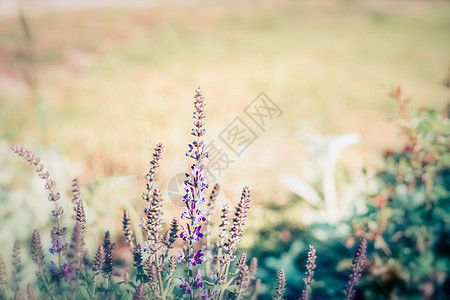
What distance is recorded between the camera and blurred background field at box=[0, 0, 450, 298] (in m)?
2.56

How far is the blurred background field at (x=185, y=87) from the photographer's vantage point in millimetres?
2562

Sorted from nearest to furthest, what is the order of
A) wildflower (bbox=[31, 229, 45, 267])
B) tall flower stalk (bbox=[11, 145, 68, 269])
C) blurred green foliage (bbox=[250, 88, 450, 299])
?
tall flower stalk (bbox=[11, 145, 68, 269]) < wildflower (bbox=[31, 229, 45, 267]) < blurred green foliage (bbox=[250, 88, 450, 299])

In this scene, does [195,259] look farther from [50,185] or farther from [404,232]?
→ [404,232]

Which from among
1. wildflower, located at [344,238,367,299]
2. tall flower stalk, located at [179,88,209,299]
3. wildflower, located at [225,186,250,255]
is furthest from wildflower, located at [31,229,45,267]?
wildflower, located at [344,238,367,299]

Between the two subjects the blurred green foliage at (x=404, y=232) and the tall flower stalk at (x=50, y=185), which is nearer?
the tall flower stalk at (x=50, y=185)

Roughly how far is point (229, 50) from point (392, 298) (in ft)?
17.9

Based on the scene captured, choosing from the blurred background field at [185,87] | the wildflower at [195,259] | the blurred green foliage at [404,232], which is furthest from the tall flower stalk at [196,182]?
the blurred green foliage at [404,232]

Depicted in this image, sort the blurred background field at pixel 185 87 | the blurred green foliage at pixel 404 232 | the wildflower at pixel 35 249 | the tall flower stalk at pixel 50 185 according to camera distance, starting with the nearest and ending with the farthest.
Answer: the tall flower stalk at pixel 50 185 < the wildflower at pixel 35 249 < the blurred green foliage at pixel 404 232 < the blurred background field at pixel 185 87

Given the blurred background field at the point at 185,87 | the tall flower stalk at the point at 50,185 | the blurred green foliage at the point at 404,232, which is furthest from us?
the blurred background field at the point at 185,87

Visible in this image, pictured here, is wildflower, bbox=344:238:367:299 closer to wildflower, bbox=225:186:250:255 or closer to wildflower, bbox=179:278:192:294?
wildflower, bbox=225:186:250:255

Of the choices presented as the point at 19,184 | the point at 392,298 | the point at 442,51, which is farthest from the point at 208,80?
the point at 442,51

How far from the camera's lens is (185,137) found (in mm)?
3393

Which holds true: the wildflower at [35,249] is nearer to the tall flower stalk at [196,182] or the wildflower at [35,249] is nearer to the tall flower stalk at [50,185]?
the tall flower stalk at [50,185]

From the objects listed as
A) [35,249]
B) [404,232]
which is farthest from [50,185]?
[404,232]
